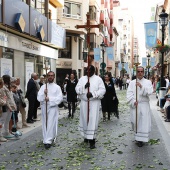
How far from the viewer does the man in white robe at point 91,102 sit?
327 inches

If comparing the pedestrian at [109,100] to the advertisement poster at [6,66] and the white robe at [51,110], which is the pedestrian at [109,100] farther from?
the advertisement poster at [6,66]

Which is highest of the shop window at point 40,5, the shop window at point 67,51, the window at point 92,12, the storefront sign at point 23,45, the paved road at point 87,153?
the window at point 92,12

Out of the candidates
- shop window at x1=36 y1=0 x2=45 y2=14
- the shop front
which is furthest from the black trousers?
shop window at x1=36 y1=0 x2=45 y2=14

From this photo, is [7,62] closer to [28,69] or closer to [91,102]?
[28,69]

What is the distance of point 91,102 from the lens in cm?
845

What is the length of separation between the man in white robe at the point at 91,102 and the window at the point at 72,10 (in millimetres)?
29391

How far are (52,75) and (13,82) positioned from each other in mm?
2386

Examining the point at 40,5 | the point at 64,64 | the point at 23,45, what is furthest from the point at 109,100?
the point at 64,64

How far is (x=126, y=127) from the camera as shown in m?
11.8

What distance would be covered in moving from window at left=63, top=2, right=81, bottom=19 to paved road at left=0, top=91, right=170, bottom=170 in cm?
2814

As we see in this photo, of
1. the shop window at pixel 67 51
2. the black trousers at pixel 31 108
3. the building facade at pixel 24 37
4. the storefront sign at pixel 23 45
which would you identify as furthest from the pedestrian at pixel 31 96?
the shop window at pixel 67 51

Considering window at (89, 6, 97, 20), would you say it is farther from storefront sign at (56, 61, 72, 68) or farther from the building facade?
the building facade

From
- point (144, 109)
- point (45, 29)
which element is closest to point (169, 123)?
point (144, 109)

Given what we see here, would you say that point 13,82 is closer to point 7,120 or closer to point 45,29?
point 7,120
